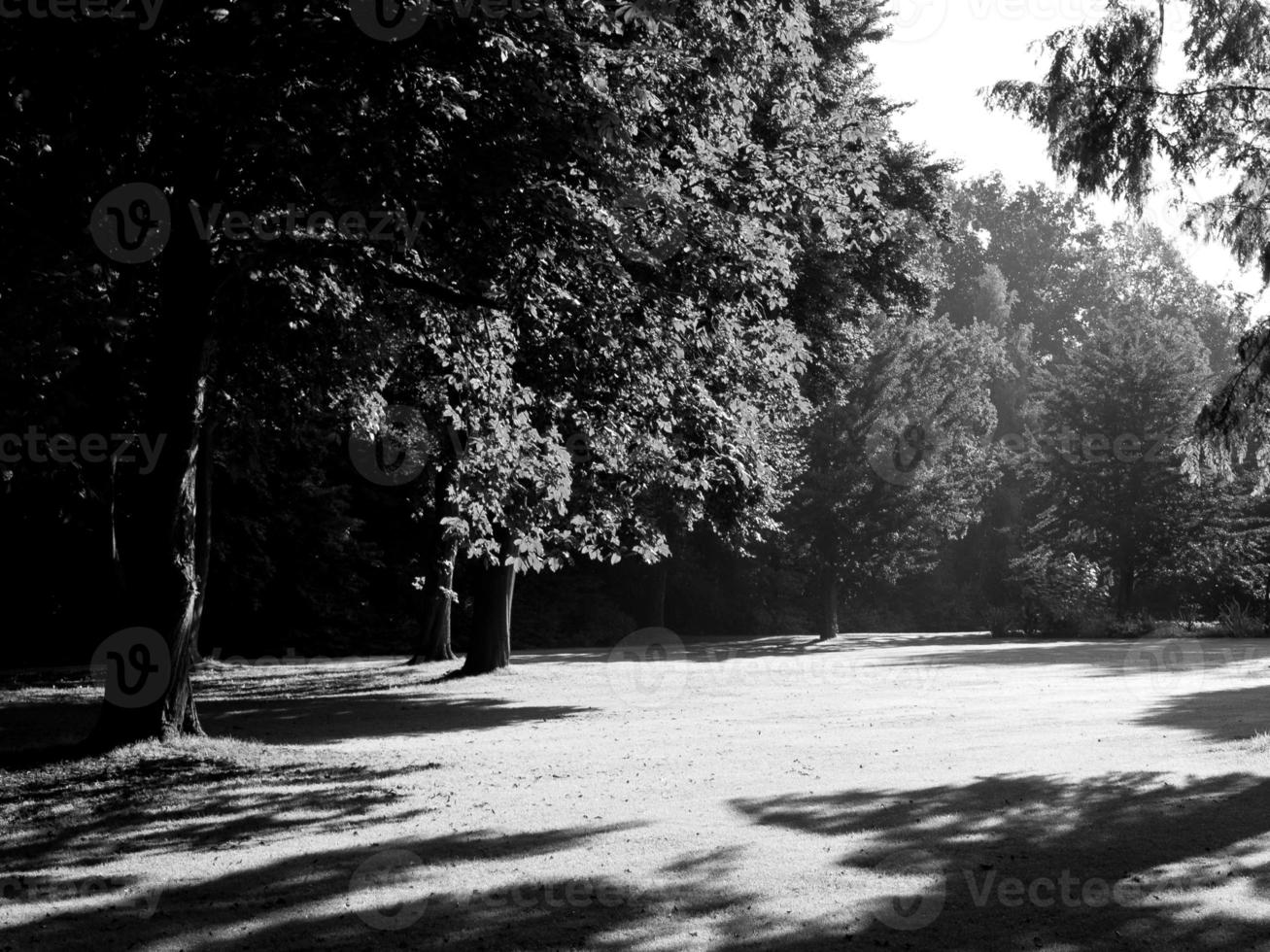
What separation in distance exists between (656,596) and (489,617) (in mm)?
26241

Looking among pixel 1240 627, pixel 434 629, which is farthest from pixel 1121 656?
pixel 434 629

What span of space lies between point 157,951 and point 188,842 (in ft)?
10.3

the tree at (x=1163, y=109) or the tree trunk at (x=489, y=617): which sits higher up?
the tree at (x=1163, y=109)

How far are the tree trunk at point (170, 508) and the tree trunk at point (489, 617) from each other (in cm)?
1412

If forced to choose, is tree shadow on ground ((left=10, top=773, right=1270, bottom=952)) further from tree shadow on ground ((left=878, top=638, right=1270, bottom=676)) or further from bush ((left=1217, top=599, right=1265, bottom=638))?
bush ((left=1217, top=599, right=1265, bottom=638))

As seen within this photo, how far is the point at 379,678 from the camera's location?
28719 mm

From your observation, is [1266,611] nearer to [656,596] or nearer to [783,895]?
[656,596]

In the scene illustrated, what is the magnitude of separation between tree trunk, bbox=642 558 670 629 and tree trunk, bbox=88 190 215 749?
131 ft

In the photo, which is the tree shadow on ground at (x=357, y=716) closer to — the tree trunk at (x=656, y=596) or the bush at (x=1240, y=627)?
the bush at (x=1240, y=627)

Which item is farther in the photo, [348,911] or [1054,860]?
[1054,860]

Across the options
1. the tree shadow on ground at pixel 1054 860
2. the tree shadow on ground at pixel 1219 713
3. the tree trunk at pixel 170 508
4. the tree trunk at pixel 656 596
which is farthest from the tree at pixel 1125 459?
the tree trunk at pixel 170 508

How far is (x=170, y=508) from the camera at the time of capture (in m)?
14.0

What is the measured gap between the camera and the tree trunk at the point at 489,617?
2834 cm

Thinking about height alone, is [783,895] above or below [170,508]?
below
